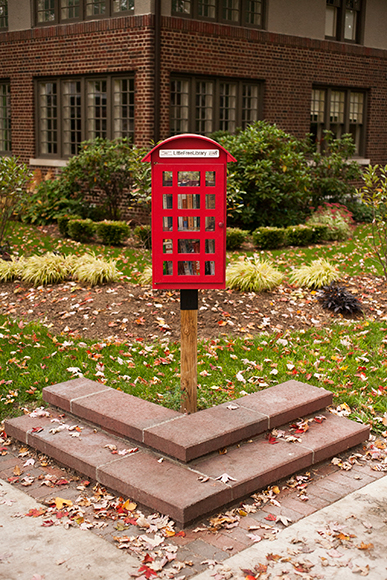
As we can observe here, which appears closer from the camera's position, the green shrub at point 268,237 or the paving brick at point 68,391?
the paving brick at point 68,391

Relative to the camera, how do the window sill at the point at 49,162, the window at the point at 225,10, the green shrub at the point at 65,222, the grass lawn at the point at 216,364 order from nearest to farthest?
1. the grass lawn at the point at 216,364
2. the green shrub at the point at 65,222
3. the window at the point at 225,10
4. the window sill at the point at 49,162

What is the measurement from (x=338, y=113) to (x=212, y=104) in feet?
16.2

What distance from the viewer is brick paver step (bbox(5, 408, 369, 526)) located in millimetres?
4176

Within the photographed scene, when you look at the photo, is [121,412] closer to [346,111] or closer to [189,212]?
[189,212]

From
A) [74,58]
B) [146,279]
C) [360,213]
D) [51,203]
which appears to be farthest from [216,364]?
[360,213]

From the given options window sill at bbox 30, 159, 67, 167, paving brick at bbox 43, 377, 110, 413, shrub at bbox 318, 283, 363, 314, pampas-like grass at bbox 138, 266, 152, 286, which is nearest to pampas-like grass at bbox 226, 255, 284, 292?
shrub at bbox 318, 283, 363, 314

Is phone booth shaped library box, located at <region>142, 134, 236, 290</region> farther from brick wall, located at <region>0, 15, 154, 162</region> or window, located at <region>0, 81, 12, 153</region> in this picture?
window, located at <region>0, 81, 12, 153</region>

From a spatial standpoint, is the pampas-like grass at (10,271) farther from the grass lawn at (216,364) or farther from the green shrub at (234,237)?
the green shrub at (234,237)

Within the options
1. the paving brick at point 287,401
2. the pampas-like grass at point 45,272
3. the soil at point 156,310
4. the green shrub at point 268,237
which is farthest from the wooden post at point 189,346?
the green shrub at point 268,237

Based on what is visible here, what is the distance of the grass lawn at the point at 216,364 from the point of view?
5.89m

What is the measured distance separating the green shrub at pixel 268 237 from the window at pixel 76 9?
5703 mm

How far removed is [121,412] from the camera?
16.8 feet

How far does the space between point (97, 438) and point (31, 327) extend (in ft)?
9.97

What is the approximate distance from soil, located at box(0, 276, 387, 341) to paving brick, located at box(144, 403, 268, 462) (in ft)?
8.13
